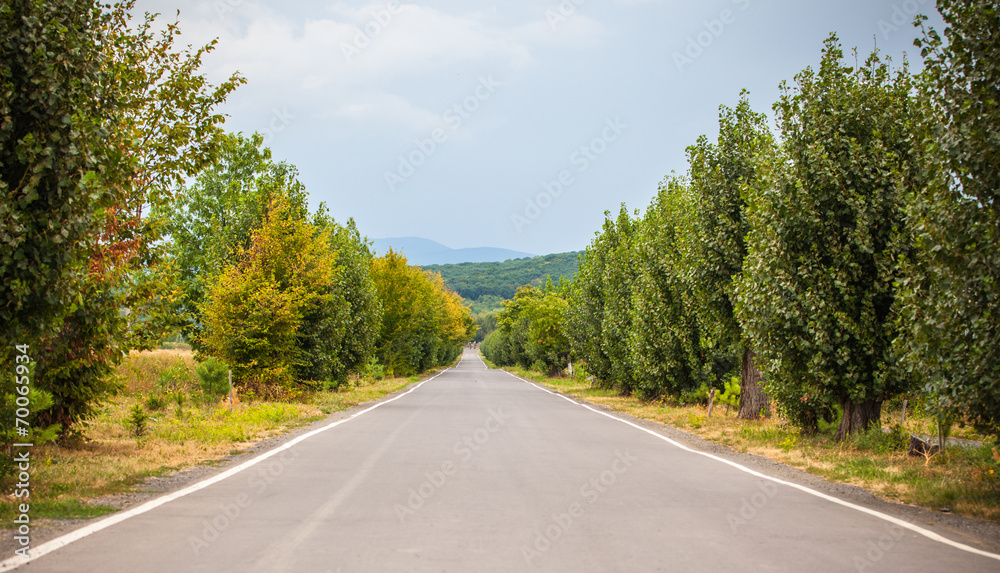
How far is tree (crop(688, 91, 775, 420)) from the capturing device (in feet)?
54.9

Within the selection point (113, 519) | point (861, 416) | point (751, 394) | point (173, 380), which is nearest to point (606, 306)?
point (751, 394)

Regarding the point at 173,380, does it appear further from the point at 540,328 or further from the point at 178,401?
the point at 540,328

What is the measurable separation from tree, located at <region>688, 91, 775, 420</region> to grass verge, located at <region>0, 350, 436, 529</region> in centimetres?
991

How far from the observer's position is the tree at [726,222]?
16.7 metres

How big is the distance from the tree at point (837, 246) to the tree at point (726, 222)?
3573 mm

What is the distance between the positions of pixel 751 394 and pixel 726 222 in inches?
175

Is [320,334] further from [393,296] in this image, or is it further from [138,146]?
[393,296]

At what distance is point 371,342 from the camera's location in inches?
1275

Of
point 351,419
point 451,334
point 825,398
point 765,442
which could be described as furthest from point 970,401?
point 451,334

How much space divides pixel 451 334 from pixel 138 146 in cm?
7600

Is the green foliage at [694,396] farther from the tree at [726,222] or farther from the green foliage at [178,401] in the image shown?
the green foliage at [178,401]

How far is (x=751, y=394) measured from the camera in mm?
17734

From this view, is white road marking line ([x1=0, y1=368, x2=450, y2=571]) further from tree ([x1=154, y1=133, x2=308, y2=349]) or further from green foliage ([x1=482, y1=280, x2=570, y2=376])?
green foliage ([x1=482, y1=280, x2=570, y2=376])

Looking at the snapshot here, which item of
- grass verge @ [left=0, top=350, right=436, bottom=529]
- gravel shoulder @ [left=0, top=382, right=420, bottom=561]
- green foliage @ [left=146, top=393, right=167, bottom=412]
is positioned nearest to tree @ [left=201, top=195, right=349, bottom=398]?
grass verge @ [left=0, top=350, right=436, bottom=529]
